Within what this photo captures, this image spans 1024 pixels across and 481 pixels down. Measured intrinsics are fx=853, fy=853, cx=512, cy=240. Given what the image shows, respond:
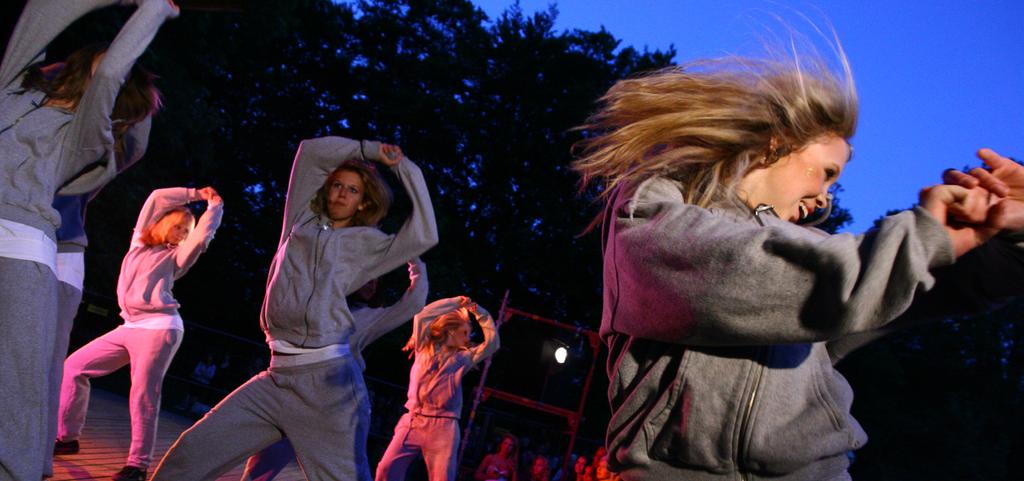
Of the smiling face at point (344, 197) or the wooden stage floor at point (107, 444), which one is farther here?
the wooden stage floor at point (107, 444)

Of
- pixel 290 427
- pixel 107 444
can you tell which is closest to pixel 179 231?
pixel 107 444

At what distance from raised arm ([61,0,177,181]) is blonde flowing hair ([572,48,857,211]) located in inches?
70.2

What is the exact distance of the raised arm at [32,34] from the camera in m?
2.83

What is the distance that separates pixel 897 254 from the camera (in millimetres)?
1220

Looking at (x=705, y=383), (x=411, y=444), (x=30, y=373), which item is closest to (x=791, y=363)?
(x=705, y=383)

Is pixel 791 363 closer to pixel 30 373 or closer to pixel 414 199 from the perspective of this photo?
pixel 30 373

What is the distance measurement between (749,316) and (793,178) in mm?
641

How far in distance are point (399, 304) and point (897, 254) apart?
16.7 feet

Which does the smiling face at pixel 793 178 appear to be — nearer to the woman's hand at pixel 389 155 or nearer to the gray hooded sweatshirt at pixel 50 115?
the gray hooded sweatshirt at pixel 50 115

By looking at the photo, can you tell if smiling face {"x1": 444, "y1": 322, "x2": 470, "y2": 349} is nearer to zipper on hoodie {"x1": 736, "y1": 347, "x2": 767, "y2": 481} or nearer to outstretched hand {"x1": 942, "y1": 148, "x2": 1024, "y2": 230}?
zipper on hoodie {"x1": 736, "y1": 347, "x2": 767, "y2": 481}

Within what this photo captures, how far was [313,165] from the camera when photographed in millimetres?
4207

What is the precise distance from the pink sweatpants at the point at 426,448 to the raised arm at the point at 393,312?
1782 mm

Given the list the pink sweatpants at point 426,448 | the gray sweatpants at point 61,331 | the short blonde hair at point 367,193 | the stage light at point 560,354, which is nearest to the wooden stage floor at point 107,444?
the pink sweatpants at point 426,448

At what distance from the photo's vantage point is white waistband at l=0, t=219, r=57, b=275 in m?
2.49
